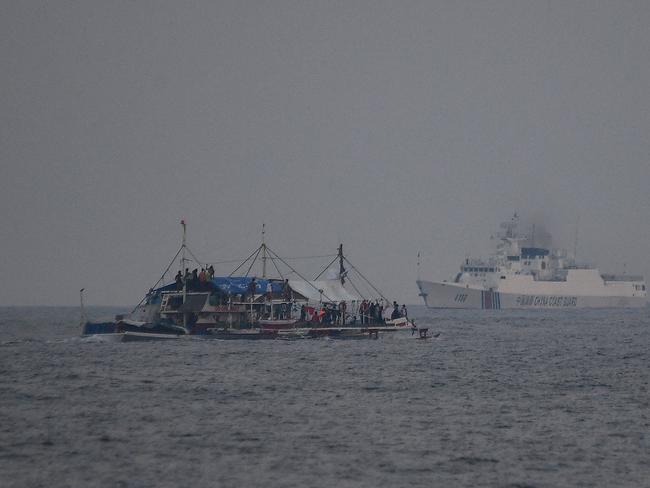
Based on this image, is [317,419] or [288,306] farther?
[288,306]

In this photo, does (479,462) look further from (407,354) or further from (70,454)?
(407,354)

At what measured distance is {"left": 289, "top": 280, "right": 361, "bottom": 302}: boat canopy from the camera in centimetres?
8425

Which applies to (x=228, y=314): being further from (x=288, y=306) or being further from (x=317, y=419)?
(x=317, y=419)

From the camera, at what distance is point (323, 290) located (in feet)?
285

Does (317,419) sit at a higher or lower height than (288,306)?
lower

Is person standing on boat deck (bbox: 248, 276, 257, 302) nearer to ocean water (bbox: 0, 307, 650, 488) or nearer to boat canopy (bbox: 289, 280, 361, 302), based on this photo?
boat canopy (bbox: 289, 280, 361, 302)

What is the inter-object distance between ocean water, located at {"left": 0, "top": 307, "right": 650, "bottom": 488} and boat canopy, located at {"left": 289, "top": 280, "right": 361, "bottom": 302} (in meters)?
14.7

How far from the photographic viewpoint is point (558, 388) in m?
49.8

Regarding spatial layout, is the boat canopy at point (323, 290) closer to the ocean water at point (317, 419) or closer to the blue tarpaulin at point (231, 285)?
the blue tarpaulin at point (231, 285)

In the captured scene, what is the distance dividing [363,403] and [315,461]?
12.7 meters

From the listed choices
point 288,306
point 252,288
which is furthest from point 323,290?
point 252,288

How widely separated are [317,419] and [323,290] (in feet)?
159

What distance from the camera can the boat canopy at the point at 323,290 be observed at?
276 ft

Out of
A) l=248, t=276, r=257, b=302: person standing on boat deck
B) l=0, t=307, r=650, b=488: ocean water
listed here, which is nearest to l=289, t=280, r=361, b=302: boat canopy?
l=248, t=276, r=257, b=302: person standing on boat deck
